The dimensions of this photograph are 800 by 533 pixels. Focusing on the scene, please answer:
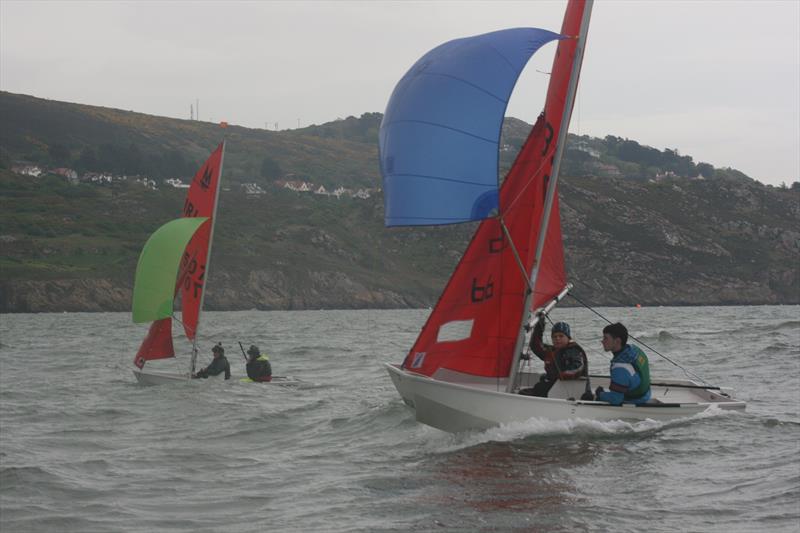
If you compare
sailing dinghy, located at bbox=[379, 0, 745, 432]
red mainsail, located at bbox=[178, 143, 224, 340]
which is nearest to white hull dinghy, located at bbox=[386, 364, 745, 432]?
sailing dinghy, located at bbox=[379, 0, 745, 432]

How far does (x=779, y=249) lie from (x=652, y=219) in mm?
20257

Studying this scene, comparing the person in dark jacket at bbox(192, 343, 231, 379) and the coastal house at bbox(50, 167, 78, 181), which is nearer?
the person in dark jacket at bbox(192, 343, 231, 379)

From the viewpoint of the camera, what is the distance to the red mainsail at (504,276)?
15.4 m

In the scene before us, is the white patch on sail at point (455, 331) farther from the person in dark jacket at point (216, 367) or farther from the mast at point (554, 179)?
the person in dark jacket at point (216, 367)

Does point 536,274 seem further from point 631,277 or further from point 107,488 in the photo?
point 631,277

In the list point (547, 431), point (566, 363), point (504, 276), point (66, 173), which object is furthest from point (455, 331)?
point (66, 173)

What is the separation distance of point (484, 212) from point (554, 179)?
71.4 inches

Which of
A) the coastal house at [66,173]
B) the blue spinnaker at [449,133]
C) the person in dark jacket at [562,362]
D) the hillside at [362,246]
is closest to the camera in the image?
the blue spinnaker at [449,133]

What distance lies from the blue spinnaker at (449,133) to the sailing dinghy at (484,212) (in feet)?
0.04

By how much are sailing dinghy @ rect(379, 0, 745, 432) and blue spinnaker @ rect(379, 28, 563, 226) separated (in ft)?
0.04

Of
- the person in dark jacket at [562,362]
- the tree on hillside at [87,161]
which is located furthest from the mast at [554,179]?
the tree on hillside at [87,161]

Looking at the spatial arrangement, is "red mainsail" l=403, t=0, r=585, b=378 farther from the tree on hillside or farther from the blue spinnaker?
the tree on hillside

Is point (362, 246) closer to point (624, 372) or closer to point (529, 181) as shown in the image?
point (529, 181)

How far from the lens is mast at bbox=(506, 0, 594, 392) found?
1525 cm
